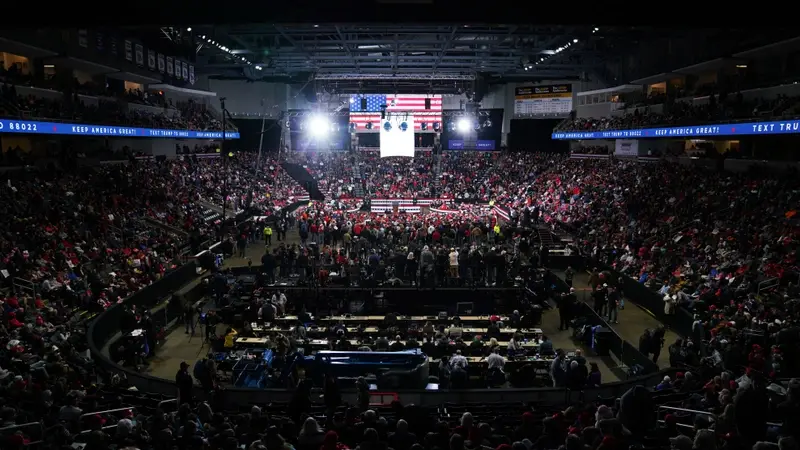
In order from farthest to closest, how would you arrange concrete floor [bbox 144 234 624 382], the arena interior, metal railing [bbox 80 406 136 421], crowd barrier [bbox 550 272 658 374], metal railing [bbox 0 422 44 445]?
1. concrete floor [bbox 144 234 624 382]
2. crowd barrier [bbox 550 272 658 374]
3. metal railing [bbox 80 406 136 421]
4. the arena interior
5. metal railing [bbox 0 422 44 445]

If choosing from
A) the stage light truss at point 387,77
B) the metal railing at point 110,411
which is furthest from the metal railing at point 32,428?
the stage light truss at point 387,77

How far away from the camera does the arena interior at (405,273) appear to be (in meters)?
8.71

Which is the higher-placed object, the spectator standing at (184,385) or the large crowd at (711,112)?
the large crowd at (711,112)

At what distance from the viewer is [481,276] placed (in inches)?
892

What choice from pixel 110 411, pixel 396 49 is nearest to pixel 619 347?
pixel 110 411

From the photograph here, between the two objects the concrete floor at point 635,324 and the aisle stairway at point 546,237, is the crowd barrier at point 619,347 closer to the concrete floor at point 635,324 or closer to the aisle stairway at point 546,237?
the concrete floor at point 635,324

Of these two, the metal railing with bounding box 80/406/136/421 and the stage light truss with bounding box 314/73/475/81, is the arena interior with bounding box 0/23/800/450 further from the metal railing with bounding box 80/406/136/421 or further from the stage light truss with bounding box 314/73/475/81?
the stage light truss with bounding box 314/73/475/81

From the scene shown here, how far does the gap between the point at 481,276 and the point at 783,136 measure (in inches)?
638

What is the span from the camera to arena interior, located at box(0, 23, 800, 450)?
8.71 meters

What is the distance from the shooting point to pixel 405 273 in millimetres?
22016

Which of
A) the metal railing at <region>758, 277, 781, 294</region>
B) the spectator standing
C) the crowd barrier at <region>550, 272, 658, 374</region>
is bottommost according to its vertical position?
the crowd barrier at <region>550, 272, 658, 374</region>

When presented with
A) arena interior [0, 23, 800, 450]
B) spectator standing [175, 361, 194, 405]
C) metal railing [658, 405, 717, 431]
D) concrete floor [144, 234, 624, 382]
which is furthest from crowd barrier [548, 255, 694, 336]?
spectator standing [175, 361, 194, 405]

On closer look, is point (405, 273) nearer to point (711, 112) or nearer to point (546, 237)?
point (546, 237)

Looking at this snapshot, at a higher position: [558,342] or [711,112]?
[711,112]
